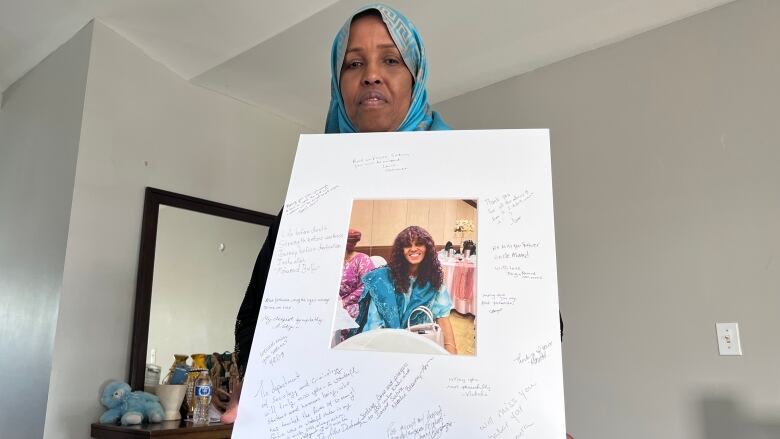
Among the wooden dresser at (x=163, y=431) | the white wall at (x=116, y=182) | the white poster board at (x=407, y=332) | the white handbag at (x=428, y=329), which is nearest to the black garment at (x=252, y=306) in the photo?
the white poster board at (x=407, y=332)

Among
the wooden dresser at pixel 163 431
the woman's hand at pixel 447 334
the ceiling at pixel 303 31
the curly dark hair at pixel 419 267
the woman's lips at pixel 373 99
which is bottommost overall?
the wooden dresser at pixel 163 431

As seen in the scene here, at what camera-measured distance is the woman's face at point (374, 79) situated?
2.65 ft

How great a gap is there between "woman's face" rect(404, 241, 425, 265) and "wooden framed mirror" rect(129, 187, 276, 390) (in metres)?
1.70

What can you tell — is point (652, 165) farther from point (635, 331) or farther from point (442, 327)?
point (442, 327)

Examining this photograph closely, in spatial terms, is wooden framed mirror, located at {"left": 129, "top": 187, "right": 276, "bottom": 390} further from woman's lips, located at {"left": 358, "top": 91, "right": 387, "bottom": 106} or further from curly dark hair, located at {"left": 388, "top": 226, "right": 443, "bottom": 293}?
curly dark hair, located at {"left": 388, "top": 226, "right": 443, "bottom": 293}

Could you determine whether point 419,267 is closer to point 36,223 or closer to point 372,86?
point 372,86

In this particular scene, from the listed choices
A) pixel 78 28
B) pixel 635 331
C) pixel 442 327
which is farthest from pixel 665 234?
pixel 78 28

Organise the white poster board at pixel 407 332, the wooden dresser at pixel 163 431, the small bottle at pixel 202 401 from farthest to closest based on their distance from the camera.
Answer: the small bottle at pixel 202 401
the wooden dresser at pixel 163 431
the white poster board at pixel 407 332

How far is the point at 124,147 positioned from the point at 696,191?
1998 mm

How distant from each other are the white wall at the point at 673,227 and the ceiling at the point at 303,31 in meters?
0.16

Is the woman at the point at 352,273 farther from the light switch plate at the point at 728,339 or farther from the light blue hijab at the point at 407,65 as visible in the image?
the light switch plate at the point at 728,339

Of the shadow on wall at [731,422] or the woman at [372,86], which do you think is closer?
the woman at [372,86]

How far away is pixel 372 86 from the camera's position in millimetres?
803

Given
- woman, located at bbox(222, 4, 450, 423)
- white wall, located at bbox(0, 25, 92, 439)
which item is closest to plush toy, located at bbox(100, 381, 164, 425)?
white wall, located at bbox(0, 25, 92, 439)
